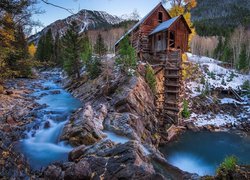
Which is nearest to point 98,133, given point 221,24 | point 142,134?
point 142,134

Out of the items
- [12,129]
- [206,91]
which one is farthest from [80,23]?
[206,91]

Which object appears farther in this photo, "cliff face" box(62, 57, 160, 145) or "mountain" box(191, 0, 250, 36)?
"mountain" box(191, 0, 250, 36)

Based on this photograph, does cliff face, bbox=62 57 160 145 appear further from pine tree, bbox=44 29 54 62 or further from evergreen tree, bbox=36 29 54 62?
evergreen tree, bbox=36 29 54 62

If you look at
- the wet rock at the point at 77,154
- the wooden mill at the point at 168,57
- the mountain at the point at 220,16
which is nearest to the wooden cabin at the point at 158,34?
the wooden mill at the point at 168,57

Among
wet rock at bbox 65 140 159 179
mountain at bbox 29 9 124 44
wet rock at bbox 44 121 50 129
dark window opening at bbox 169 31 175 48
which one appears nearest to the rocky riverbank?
wet rock at bbox 44 121 50 129

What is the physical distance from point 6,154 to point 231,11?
384 feet

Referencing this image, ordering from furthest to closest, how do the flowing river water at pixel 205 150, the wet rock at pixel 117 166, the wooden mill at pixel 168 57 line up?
1. the wooden mill at pixel 168 57
2. the flowing river water at pixel 205 150
3. the wet rock at pixel 117 166

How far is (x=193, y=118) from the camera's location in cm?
2411

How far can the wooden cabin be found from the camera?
21688mm

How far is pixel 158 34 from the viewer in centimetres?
2331

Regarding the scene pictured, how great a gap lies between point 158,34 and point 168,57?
12.3ft

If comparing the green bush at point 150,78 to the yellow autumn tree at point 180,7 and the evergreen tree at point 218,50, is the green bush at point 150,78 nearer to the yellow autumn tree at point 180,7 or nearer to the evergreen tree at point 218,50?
the yellow autumn tree at point 180,7

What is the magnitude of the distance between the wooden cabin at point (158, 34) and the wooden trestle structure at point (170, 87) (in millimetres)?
1482

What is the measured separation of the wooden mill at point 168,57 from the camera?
20750 millimetres
